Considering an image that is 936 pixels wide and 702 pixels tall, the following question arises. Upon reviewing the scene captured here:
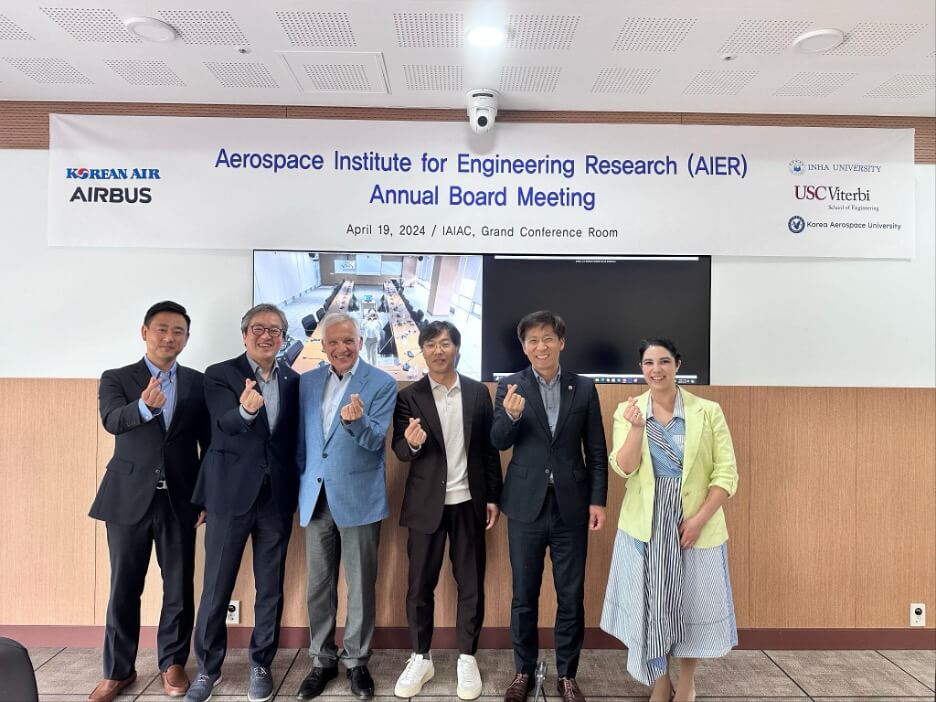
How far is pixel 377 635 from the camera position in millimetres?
3709

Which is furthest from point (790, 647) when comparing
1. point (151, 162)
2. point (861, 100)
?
point (151, 162)

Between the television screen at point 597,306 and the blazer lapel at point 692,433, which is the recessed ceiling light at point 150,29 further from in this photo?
the blazer lapel at point 692,433

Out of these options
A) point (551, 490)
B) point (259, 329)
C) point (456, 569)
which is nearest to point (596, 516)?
point (551, 490)

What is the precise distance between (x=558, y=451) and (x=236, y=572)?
5.66ft

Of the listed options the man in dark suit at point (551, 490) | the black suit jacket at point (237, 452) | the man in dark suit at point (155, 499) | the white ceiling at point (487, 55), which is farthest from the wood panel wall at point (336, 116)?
the black suit jacket at point (237, 452)

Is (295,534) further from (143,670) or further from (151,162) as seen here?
(151,162)

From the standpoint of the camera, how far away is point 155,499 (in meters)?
3.06

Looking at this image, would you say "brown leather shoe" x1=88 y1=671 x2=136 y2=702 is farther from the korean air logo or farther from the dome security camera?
A: the dome security camera

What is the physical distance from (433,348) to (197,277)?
69.1 inches

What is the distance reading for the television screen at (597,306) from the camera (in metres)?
3.83

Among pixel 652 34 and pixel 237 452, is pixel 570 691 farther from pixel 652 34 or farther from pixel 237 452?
pixel 652 34

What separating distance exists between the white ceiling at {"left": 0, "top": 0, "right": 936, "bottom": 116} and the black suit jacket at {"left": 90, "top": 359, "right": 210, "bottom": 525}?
169 cm

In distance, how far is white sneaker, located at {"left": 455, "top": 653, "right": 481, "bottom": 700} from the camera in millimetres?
3115

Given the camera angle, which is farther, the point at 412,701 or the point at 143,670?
the point at 143,670
